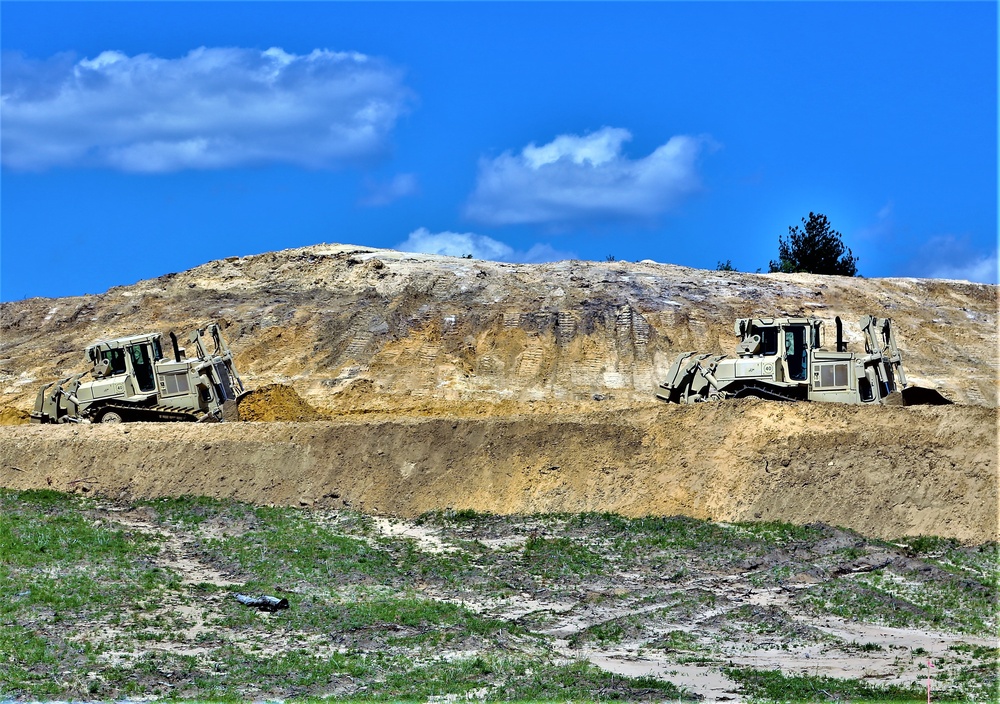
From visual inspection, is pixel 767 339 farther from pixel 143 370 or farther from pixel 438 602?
pixel 143 370

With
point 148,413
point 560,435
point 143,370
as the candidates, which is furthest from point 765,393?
point 143,370

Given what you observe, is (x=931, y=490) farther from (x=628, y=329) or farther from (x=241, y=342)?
(x=241, y=342)

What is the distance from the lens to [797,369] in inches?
1336

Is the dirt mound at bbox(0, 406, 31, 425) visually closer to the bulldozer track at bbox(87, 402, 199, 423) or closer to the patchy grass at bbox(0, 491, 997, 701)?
the bulldozer track at bbox(87, 402, 199, 423)

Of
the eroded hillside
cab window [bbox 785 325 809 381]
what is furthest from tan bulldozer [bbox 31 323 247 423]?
cab window [bbox 785 325 809 381]

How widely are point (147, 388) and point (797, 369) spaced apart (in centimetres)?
1779

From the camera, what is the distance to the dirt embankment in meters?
26.5

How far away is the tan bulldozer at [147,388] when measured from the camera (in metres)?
36.8

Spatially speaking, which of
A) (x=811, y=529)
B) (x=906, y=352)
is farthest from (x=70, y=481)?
(x=906, y=352)

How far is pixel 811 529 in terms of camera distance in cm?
2553

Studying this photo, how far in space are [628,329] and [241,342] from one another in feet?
53.4

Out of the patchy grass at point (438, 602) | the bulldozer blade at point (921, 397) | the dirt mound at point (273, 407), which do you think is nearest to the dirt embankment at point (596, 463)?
the patchy grass at point (438, 602)

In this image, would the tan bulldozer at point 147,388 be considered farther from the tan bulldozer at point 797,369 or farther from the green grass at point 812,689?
the green grass at point 812,689

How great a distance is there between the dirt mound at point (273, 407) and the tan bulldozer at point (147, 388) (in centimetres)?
241
